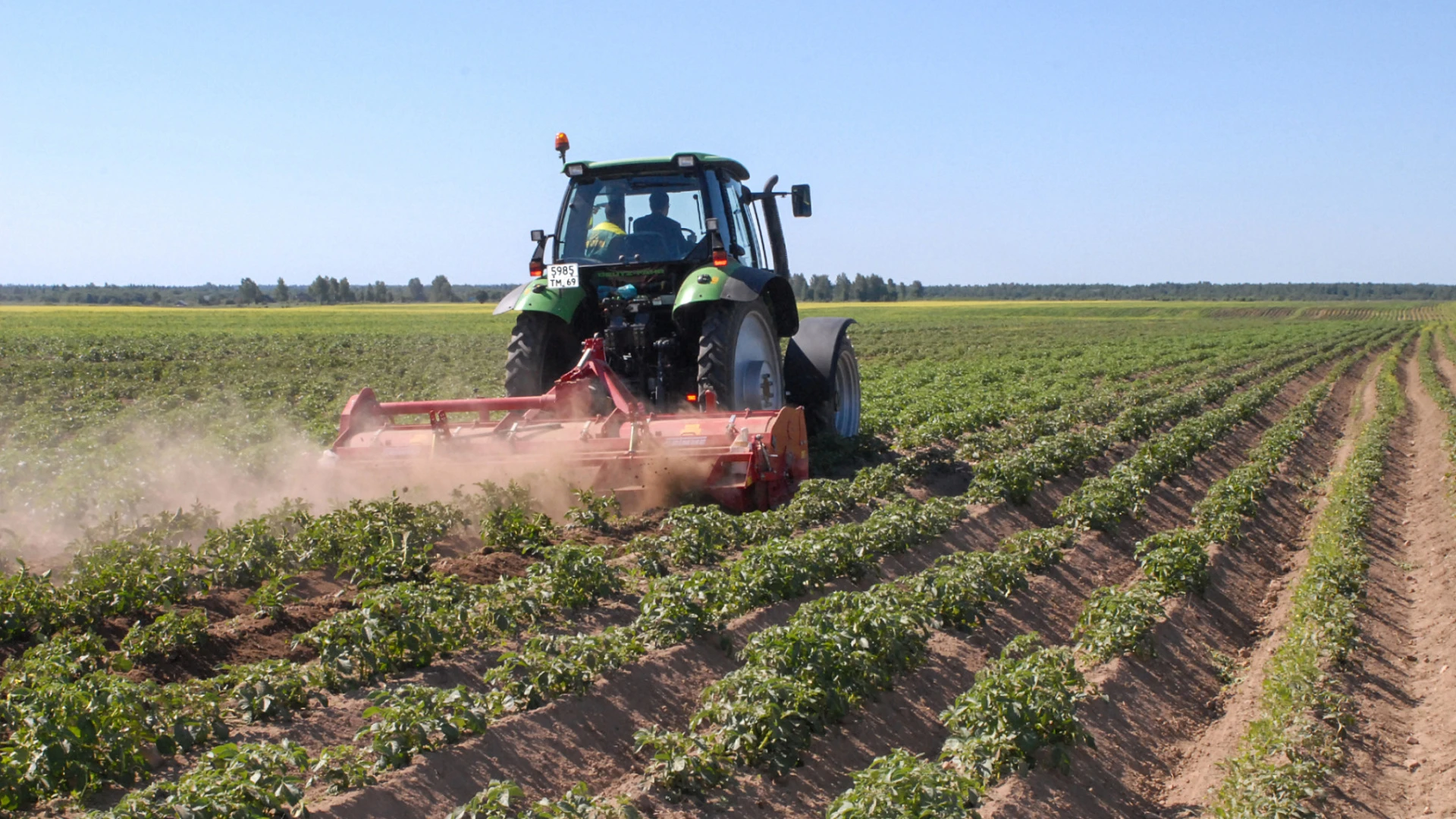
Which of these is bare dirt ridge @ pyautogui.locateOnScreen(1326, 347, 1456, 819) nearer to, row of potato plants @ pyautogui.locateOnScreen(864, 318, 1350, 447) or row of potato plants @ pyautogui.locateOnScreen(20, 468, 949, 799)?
row of potato plants @ pyautogui.locateOnScreen(20, 468, 949, 799)

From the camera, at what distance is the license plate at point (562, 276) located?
9.77 metres

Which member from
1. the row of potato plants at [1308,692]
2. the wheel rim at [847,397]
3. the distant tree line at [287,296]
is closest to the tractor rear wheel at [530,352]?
the wheel rim at [847,397]

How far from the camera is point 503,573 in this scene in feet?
23.4

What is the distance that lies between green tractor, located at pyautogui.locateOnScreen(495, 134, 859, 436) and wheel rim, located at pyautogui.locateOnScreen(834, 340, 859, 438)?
198 cm

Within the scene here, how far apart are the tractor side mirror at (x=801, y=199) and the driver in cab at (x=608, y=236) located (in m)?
1.65

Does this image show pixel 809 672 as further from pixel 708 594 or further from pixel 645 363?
pixel 645 363

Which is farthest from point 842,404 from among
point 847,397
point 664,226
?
point 664,226

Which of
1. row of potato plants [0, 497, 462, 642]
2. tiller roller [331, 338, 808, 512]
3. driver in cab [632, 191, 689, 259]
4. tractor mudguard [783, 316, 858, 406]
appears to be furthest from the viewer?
tractor mudguard [783, 316, 858, 406]

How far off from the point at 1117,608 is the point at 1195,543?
7.15 feet

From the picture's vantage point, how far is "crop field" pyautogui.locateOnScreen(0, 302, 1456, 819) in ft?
13.6

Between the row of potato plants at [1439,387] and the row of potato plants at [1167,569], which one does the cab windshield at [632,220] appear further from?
the row of potato plants at [1439,387]

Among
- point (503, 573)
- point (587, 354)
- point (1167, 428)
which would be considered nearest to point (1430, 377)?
point (1167, 428)

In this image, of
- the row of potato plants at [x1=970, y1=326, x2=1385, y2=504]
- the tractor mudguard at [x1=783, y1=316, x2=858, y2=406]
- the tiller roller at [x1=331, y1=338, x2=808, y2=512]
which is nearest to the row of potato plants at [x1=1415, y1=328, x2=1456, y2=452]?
the row of potato plants at [x1=970, y1=326, x2=1385, y2=504]

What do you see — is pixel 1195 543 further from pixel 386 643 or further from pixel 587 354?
pixel 386 643
